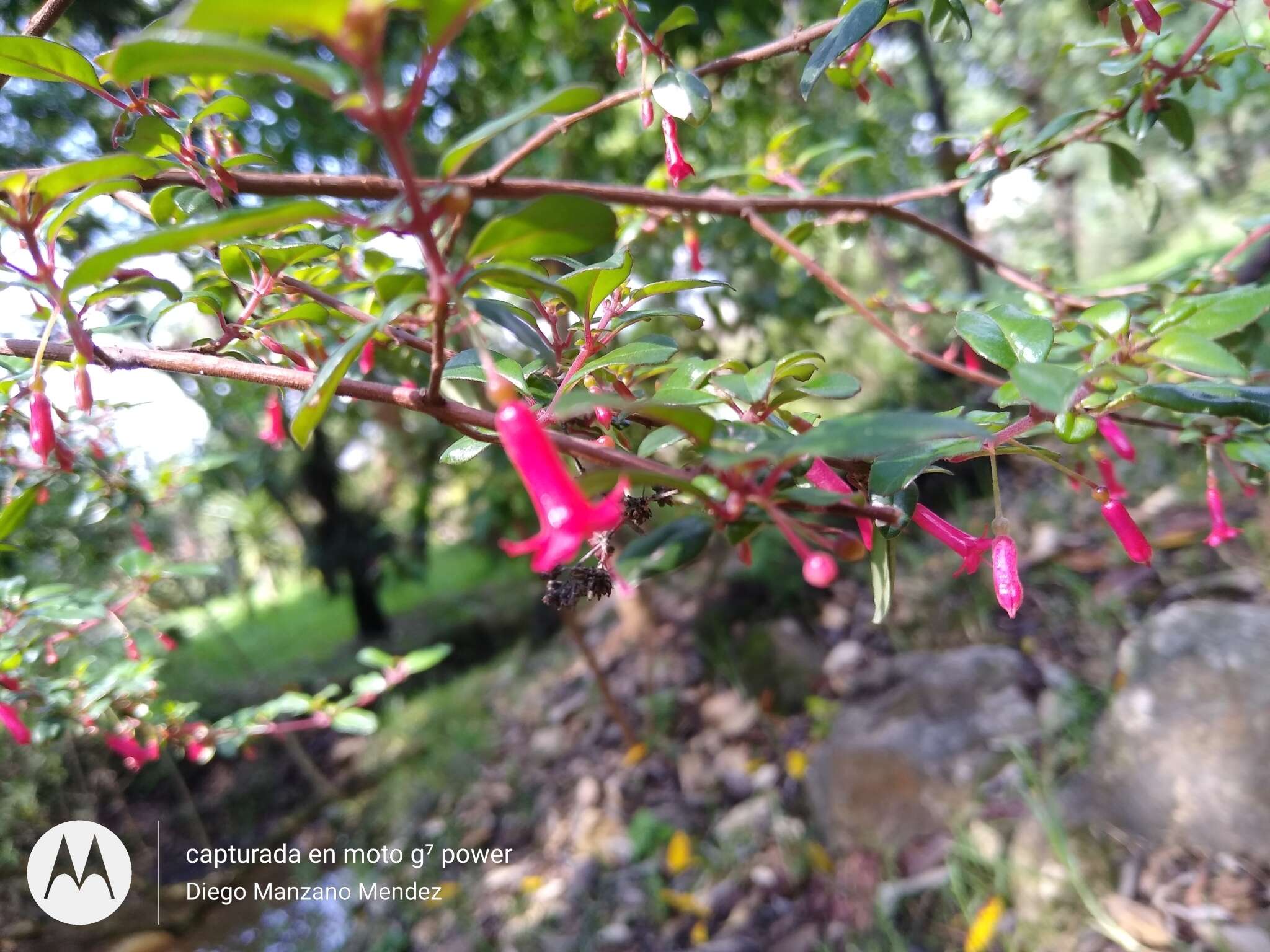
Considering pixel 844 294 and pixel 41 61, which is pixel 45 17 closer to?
pixel 41 61

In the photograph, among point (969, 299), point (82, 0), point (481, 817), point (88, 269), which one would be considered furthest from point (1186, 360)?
point (82, 0)

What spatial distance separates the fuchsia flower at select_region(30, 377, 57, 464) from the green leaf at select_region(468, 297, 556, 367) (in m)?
0.32

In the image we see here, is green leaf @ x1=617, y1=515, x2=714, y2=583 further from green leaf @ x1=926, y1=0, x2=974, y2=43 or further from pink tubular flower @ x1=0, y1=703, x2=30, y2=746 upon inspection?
pink tubular flower @ x1=0, y1=703, x2=30, y2=746

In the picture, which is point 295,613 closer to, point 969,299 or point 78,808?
point 78,808

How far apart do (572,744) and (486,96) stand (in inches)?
79.6

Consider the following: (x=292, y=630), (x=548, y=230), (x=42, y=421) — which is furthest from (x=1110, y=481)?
(x=292, y=630)

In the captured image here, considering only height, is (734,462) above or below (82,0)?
below

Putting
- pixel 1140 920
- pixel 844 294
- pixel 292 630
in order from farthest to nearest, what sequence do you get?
pixel 292 630 < pixel 1140 920 < pixel 844 294

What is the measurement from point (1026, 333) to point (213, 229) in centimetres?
44

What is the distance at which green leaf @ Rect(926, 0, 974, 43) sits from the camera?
612mm

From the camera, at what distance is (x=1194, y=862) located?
1.13 m

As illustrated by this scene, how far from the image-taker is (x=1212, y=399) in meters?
0.43

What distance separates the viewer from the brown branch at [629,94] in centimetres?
42

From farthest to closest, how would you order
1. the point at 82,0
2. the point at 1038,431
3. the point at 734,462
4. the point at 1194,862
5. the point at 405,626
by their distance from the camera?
the point at 405,626
the point at 82,0
the point at 1194,862
the point at 1038,431
the point at 734,462
